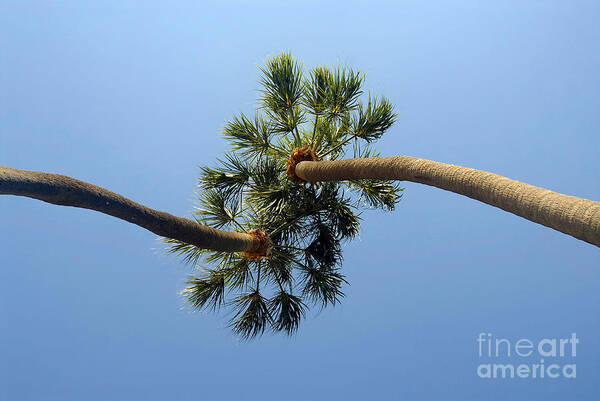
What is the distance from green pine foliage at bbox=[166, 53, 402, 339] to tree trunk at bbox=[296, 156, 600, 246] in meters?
2.51

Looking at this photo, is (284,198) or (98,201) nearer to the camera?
(98,201)

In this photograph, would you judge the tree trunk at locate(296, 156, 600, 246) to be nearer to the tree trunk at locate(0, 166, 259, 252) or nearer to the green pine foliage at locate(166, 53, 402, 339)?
the tree trunk at locate(0, 166, 259, 252)

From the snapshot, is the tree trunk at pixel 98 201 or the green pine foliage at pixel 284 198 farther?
the green pine foliage at pixel 284 198

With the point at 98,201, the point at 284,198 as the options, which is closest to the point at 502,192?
the point at 98,201

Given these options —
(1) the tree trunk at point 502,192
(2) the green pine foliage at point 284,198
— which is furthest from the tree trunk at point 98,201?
(2) the green pine foliage at point 284,198

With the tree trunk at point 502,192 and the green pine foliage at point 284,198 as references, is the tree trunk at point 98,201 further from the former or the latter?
the green pine foliage at point 284,198

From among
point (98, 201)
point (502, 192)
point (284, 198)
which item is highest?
point (284, 198)

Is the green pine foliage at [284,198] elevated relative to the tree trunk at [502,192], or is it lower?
elevated

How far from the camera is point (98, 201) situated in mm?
4352

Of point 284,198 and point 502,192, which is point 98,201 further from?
point 284,198

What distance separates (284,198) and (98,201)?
17.7 feet

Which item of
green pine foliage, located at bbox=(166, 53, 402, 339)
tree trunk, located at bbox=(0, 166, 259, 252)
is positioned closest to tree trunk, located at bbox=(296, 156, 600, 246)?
tree trunk, located at bbox=(0, 166, 259, 252)

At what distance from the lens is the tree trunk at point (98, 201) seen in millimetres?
3689

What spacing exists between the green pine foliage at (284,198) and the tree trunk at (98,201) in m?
2.62
